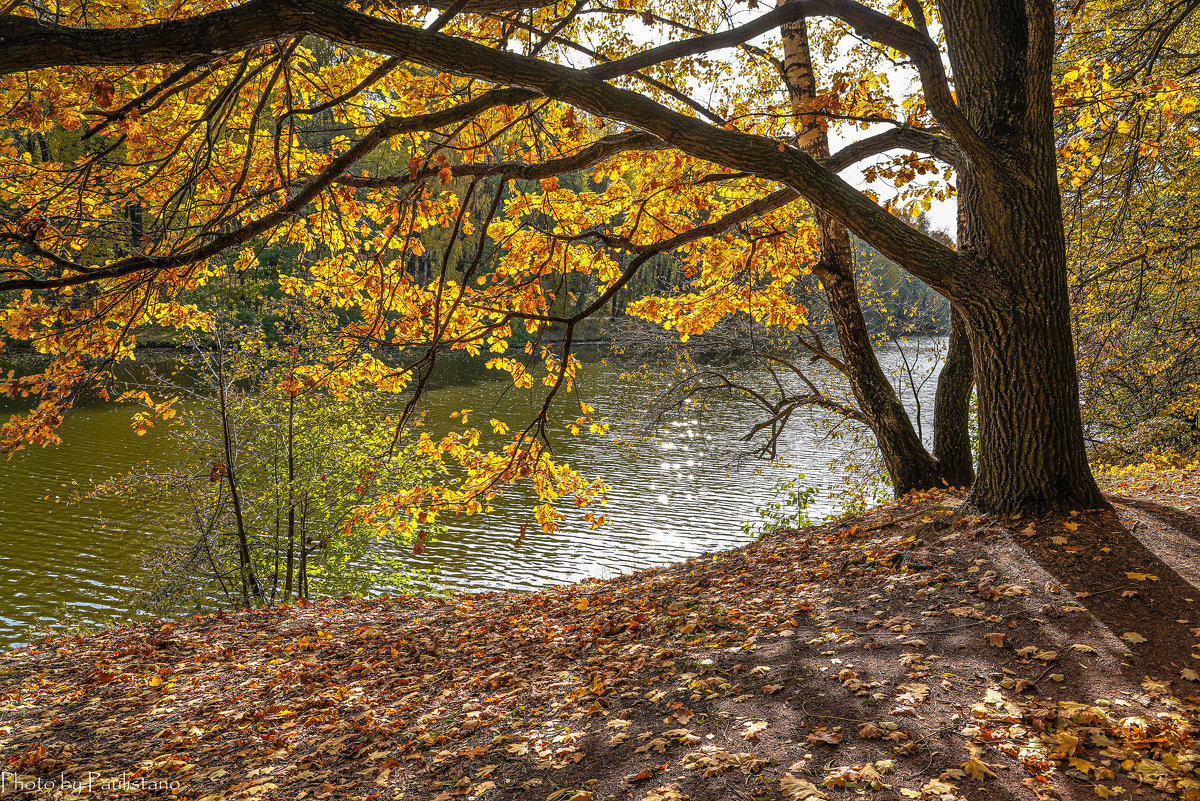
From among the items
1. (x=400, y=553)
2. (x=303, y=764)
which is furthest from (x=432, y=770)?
(x=400, y=553)

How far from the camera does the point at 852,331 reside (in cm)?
686

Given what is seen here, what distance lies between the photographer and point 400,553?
12.4 metres

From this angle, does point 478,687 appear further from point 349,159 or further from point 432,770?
point 349,159

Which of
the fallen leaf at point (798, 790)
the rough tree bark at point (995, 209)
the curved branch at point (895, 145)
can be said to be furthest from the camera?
the curved branch at point (895, 145)

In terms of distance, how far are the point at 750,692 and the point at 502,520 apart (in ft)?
37.9

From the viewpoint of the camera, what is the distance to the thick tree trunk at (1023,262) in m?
4.09

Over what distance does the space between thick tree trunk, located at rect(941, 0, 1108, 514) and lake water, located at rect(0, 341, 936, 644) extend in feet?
14.5

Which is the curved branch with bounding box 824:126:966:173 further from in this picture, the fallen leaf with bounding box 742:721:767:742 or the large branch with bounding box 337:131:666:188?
the fallen leaf with bounding box 742:721:767:742

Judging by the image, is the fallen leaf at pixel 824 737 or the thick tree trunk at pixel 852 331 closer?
the fallen leaf at pixel 824 737

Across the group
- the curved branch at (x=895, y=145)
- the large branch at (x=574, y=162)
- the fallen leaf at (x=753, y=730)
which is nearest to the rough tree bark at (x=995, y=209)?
the curved branch at (x=895, y=145)

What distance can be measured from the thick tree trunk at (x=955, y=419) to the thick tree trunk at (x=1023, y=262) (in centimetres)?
251

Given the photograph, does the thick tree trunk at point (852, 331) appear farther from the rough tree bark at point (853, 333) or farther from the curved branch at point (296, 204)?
the curved branch at point (296, 204)

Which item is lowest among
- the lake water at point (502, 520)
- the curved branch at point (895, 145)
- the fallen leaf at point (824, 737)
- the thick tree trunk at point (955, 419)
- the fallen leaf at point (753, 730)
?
the lake water at point (502, 520)

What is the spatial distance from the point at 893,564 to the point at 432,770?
3290 millimetres
